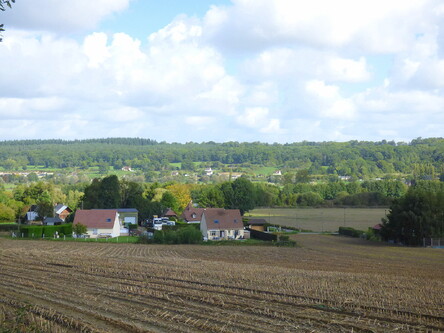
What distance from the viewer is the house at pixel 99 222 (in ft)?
229

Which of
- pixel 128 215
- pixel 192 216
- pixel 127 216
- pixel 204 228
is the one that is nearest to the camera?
pixel 204 228

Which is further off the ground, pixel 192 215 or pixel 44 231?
pixel 192 215

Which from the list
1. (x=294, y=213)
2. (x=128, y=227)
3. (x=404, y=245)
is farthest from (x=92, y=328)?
(x=294, y=213)

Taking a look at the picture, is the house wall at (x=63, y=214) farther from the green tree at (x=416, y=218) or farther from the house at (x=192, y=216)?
the green tree at (x=416, y=218)

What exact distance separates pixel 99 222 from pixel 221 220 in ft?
49.9

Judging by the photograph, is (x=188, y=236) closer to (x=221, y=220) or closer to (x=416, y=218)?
(x=221, y=220)

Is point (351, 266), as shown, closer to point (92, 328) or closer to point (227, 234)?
point (92, 328)

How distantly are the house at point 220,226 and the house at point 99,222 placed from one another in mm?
11164

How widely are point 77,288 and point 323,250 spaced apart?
109 feet

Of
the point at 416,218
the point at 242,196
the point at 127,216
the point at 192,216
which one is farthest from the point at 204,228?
the point at 242,196

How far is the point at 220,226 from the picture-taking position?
69000 mm

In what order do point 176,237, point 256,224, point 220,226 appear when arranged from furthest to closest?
point 256,224 → point 220,226 → point 176,237

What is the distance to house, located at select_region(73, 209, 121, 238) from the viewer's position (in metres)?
69.8

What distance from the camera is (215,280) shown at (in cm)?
2386
